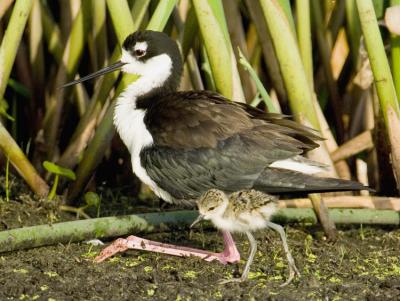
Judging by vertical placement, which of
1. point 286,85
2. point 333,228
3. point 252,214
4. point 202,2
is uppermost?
point 202,2

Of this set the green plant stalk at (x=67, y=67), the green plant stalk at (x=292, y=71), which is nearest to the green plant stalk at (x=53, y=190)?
the green plant stalk at (x=67, y=67)

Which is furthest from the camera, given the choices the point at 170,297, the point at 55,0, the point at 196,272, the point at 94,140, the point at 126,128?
the point at 55,0

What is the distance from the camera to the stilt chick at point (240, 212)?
576cm

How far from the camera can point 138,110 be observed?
21.1ft

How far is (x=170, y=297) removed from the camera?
546 centimetres

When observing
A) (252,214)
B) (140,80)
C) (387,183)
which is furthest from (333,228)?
(140,80)

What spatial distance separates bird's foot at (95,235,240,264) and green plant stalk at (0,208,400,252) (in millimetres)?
221

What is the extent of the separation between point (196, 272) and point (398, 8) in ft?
6.85

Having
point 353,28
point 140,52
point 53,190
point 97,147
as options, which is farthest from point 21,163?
point 353,28

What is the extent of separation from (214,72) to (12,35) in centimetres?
126

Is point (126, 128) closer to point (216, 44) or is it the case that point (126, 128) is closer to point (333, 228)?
point (216, 44)

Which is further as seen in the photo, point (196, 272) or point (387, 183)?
point (387, 183)

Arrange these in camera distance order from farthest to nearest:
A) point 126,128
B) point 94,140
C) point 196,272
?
point 94,140 → point 126,128 → point 196,272

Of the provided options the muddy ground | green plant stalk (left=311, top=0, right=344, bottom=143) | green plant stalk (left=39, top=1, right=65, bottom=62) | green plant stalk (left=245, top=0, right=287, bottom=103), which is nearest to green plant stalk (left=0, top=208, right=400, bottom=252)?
the muddy ground
